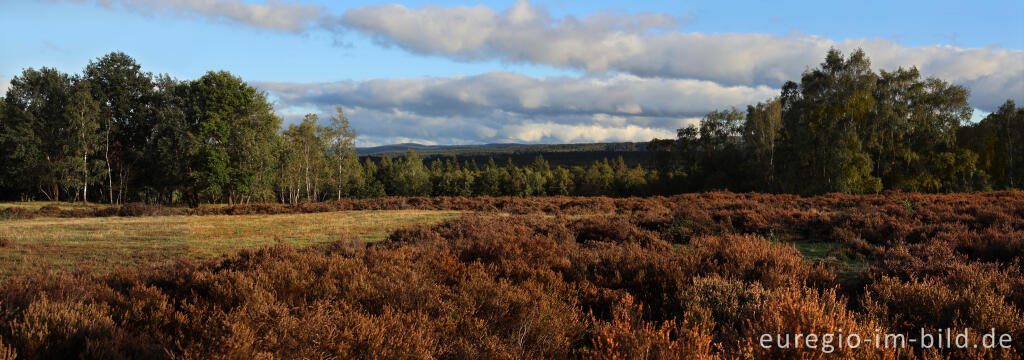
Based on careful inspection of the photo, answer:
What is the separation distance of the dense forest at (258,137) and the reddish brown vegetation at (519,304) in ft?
118

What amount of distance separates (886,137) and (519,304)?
48159 millimetres

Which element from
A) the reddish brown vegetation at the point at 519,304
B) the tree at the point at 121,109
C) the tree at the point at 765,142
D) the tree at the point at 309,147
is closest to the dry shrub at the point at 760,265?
the reddish brown vegetation at the point at 519,304

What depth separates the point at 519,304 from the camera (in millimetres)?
4660

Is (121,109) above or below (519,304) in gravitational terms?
above

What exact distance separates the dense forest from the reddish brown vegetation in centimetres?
3591

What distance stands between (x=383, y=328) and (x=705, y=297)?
131 inches

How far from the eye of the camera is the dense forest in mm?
38406

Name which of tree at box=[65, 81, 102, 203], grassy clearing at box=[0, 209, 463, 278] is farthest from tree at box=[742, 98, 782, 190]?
tree at box=[65, 81, 102, 203]

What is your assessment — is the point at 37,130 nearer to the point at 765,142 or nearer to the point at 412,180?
the point at 412,180

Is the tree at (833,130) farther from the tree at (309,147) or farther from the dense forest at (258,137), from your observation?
the tree at (309,147)

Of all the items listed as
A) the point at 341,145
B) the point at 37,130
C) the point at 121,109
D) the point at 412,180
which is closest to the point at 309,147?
the point at 341,145

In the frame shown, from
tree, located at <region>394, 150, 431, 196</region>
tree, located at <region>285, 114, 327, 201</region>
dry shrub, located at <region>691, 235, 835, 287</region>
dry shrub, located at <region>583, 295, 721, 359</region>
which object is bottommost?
tree, located at <region>394, 150, 431, 196</region>

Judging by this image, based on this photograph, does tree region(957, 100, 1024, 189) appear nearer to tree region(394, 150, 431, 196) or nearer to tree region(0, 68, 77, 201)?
tree region(394, 150, 431, 196)

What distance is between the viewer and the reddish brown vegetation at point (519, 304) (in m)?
3.48
